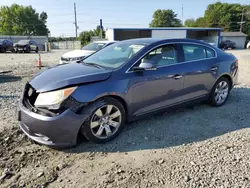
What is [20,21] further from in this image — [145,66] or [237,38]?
[145,66]

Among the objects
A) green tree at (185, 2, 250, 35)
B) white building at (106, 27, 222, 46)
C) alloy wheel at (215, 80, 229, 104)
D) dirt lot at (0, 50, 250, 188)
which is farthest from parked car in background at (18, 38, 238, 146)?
green tree at (185, 2, 250, 35)

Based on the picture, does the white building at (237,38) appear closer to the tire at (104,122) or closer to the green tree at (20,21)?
the tire at (104,122)

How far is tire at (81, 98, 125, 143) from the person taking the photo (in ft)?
10.3

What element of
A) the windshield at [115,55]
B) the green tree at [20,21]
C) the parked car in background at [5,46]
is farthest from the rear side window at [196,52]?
the green tree at [20,21]

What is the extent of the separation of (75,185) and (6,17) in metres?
80.5

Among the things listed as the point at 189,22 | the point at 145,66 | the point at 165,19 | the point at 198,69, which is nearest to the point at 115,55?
the point at 145,66

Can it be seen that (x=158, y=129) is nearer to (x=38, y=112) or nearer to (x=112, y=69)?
(x=112, y=69)

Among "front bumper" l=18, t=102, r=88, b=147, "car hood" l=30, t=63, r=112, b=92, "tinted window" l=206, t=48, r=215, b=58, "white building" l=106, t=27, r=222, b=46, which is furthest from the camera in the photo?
"white building" l=106, t=27, r=222, b=46

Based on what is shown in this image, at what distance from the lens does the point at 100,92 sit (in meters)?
3.12

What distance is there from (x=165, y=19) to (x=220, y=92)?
77097 mm

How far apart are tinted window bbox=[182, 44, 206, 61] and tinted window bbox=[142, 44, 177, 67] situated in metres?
0.29

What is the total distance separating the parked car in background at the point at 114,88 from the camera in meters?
2.95

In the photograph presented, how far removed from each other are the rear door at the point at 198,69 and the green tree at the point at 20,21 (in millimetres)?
75326

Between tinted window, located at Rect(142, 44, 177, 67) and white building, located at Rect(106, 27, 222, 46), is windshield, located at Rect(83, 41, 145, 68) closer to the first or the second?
tinted window, located at Rect(142, 44, 177, 67)
